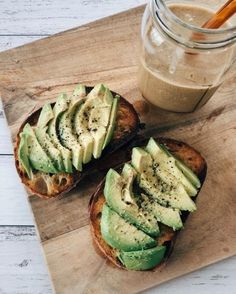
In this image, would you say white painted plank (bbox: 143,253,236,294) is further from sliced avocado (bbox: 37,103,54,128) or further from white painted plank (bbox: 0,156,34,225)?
sliced avocado (bbox: 37,103,54,128)

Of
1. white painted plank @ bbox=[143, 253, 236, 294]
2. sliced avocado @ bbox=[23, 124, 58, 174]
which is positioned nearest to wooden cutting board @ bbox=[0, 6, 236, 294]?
white painted plank @ bbox=[143, 253, 236, 294]

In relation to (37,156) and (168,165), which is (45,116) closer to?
(37,156)

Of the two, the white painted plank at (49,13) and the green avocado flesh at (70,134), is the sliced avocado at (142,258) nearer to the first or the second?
the green avocado flesh at (70,134)

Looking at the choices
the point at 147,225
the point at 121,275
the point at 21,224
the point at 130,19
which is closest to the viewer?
the point at 147,225

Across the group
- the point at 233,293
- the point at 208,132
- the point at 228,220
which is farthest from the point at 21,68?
the point at 233,293

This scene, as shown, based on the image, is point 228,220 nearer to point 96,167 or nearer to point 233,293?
point 233,293
